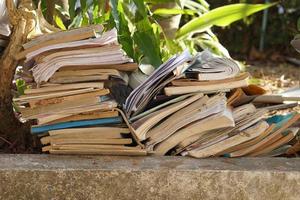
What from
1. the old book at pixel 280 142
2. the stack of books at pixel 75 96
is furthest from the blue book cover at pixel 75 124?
the old book at pixel 280 142

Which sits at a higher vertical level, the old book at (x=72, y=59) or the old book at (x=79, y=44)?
the old book at (x=79, y=44)

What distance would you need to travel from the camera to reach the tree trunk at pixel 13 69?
2461mm

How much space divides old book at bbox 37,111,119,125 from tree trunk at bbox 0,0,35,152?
0.33m

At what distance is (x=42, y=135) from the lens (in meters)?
2.35

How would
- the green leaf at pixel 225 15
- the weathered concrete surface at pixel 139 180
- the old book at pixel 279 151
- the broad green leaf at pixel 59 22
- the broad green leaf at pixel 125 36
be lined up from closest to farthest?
the weathered concrete surface at pixel 139 180, the old book at pixel 279 151, the broad green leaf at pixel 125 36, the broad green leaf at pixel 59 22, the green leaf at pixel 225 15

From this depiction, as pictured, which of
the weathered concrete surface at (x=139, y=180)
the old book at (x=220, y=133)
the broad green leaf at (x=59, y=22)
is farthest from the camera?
the broad green leaf at (x=59, y=22)

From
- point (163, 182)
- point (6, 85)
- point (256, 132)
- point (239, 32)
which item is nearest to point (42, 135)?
point (6, 85)

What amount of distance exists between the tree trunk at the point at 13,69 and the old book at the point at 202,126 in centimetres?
64

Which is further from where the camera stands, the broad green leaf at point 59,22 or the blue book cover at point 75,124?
the broad green leaf at point 59,22

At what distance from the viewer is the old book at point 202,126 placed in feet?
7.67

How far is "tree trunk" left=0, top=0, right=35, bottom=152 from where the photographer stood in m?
2.46

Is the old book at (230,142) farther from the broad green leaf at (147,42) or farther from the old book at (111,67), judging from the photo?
the broad green leaf at (147,42)

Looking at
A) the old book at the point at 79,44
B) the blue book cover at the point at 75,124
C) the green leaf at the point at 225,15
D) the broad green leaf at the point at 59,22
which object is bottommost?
the blue book cover at the point at 75,124

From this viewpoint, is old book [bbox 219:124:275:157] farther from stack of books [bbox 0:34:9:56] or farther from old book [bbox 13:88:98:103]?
stack of books [bbox 0:34:9:56]
